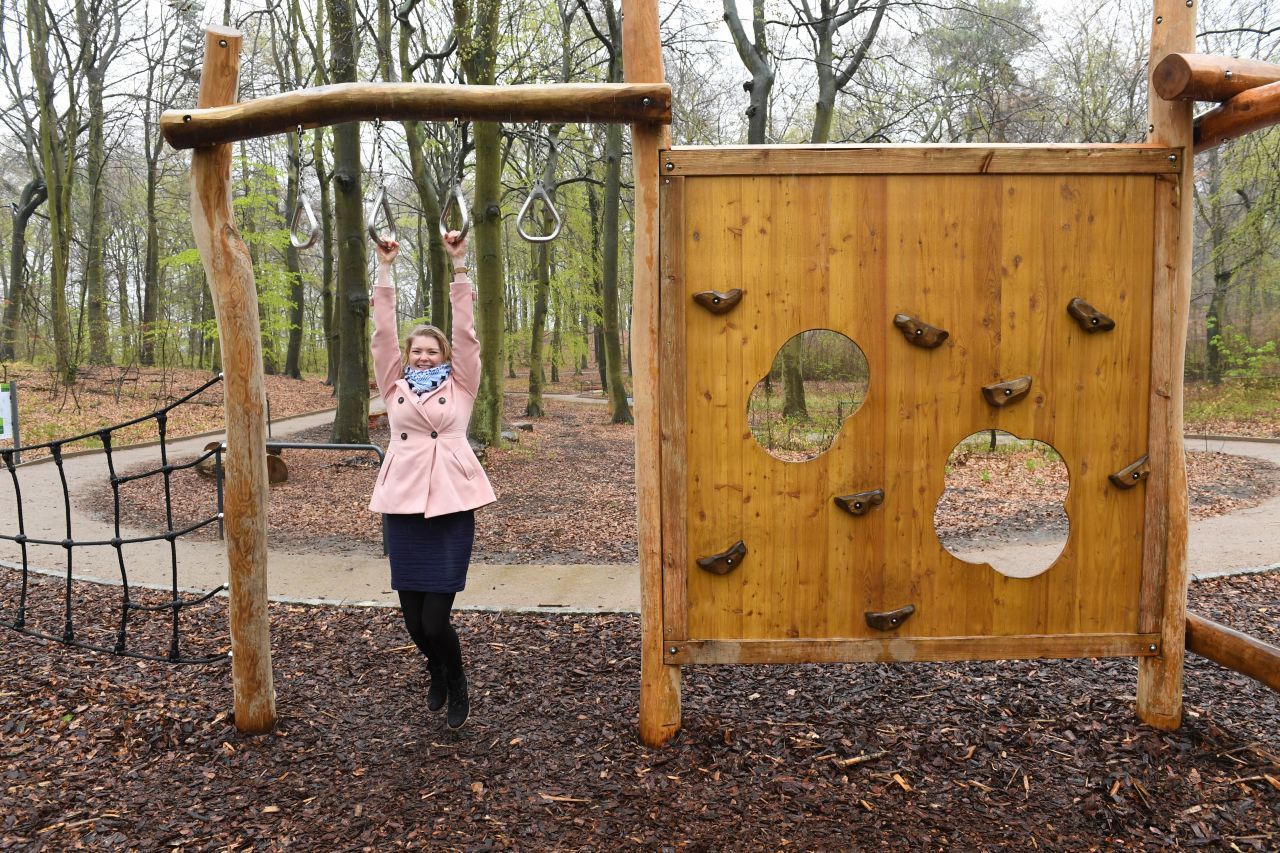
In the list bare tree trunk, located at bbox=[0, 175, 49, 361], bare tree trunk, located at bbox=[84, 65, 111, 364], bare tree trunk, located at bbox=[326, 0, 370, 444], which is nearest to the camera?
bare tree trunk, located at bbox=[326, 0, 370, 444]

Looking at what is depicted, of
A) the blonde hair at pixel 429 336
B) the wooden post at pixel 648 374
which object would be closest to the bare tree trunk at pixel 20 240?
the blonde hair at pixel 429 336

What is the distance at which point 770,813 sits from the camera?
2877 mm

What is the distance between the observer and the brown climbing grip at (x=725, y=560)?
10.9 ft

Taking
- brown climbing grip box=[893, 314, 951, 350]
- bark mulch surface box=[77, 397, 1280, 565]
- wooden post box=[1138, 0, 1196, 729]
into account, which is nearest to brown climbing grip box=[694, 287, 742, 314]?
brown climbing grip box=[893, 314, 951, 350]

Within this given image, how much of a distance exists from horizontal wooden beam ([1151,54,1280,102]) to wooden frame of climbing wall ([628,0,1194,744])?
158 millimetres

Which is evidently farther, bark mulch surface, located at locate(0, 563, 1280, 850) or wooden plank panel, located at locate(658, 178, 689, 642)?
wooden plank panel, located at locate(658, 178, 689, 642)

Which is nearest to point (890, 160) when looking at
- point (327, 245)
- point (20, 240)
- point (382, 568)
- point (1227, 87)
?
point (1227, 87)

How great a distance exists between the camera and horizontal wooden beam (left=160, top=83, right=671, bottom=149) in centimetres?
305

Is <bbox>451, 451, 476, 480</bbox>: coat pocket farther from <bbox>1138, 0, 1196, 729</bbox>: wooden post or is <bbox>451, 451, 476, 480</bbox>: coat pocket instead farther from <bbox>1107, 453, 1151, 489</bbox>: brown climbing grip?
<bbox>1138, 0, 1196, 729</bbox>: wooden post

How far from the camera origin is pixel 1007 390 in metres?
3.29

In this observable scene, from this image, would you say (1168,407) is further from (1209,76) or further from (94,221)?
(94,221)

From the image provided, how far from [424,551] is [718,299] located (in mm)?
1473

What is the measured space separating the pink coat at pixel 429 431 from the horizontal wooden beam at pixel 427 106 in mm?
631

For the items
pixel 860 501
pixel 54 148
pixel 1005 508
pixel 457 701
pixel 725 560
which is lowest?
pixel 1005 508
